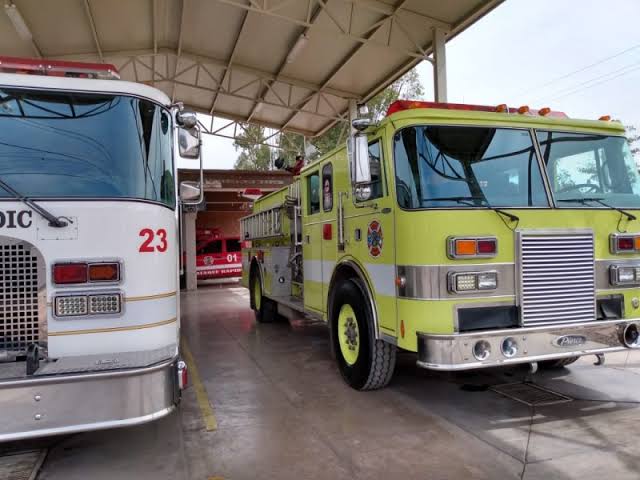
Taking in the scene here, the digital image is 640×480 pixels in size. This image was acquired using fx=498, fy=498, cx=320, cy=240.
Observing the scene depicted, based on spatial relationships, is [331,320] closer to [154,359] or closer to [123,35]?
[154,359]

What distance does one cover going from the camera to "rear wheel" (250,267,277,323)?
9.88m

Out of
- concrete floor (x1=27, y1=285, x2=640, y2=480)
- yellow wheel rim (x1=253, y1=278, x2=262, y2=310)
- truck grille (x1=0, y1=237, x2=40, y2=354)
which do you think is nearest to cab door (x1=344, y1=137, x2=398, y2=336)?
concrete floor (x1=27, y1=285, x2=640, y2=480)

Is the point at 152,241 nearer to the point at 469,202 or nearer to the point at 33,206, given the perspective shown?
the point at 33,206

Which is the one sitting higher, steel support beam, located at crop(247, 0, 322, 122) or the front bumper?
steel support beam, located at crop(247, 0, 322, 122)

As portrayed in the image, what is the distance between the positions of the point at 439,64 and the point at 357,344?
24.2 feet

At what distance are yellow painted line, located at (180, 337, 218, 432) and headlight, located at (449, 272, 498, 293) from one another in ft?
8.02

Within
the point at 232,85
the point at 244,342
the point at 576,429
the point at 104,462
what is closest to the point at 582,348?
the point at 576,429

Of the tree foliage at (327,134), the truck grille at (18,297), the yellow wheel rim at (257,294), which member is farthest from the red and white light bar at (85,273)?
the tree foliage at (327,134)


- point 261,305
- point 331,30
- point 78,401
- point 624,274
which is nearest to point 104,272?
point 78,401

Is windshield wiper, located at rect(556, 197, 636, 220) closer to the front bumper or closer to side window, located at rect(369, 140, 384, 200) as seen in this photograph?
side window, located at rect(369, 140, 384, 200)

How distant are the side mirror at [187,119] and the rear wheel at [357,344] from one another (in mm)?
2330

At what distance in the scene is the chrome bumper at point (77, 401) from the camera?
9.55 ft

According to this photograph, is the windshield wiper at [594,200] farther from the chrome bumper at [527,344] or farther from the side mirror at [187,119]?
the side mirror at [187,119]

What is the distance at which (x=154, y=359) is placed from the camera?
131 inches
